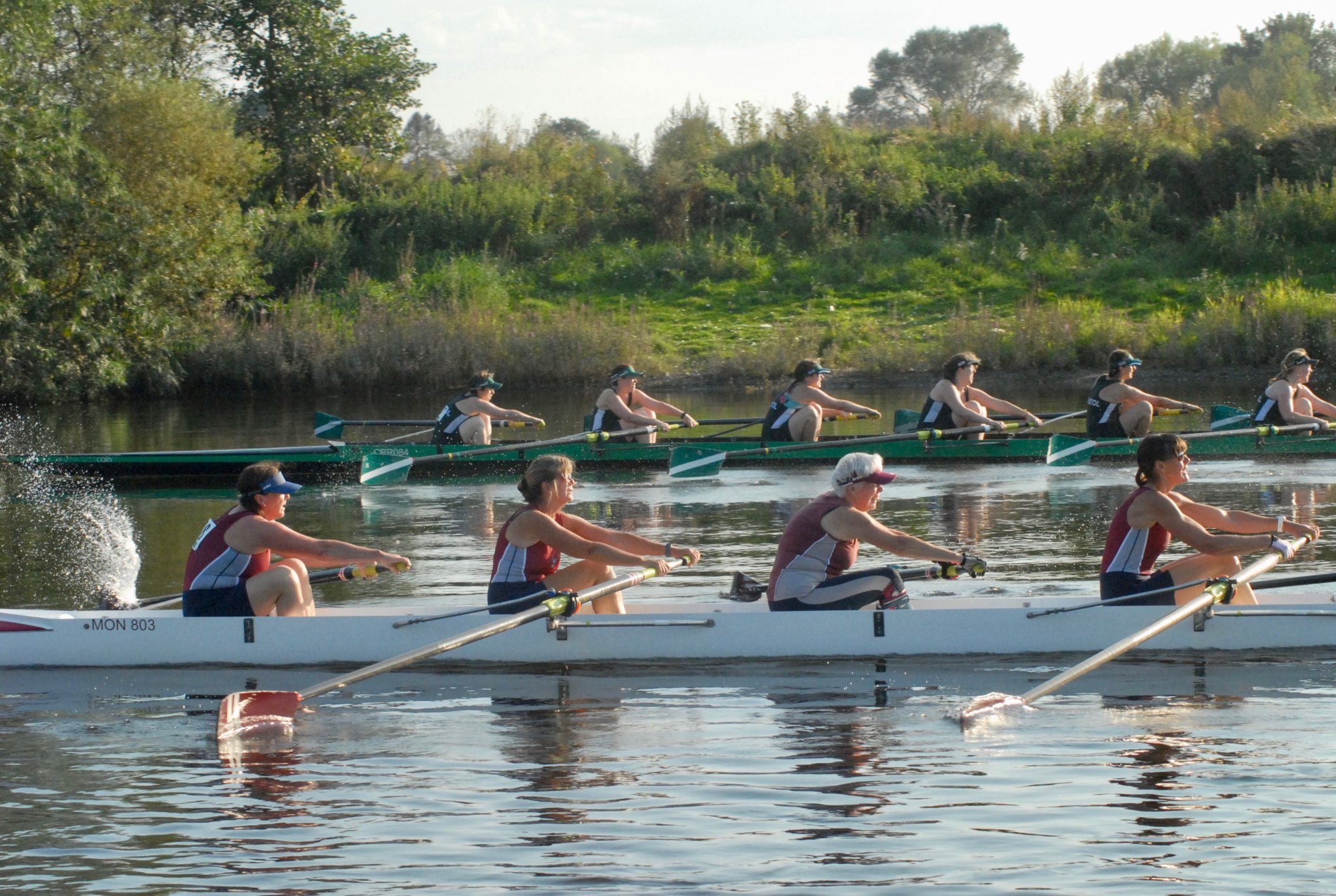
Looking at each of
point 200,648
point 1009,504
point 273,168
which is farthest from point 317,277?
point 200,648

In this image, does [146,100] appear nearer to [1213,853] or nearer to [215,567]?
[215,567]

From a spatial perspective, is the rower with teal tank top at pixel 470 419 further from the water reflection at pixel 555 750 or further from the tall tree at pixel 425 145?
the tall tree at pixel 425 145

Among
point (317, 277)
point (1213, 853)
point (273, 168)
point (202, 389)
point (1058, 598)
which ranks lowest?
point (1213, 853)

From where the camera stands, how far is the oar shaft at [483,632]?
788 cm

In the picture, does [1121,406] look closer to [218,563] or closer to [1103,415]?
[1103,415]

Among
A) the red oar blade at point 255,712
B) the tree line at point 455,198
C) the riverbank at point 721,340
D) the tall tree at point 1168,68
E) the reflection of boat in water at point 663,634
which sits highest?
the tall tree at point 1168,68

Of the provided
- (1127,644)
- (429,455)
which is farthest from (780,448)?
(1127,644)

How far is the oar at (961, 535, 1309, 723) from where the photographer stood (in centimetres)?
754

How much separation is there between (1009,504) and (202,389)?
1906 cm

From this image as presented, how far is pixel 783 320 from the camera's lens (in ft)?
99.7

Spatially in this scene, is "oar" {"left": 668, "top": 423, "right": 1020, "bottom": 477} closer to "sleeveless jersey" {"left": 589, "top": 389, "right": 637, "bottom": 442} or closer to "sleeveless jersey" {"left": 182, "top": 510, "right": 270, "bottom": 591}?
"sleeveless jersey" {"left": 589, "top": 389, "right": 637, "bottom": 442}

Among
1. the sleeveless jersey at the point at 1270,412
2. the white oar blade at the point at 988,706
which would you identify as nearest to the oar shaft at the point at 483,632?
the white oar blade at the point at 988,706

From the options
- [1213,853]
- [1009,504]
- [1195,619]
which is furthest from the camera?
[1009,504]

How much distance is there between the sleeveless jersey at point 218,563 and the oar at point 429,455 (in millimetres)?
7558
